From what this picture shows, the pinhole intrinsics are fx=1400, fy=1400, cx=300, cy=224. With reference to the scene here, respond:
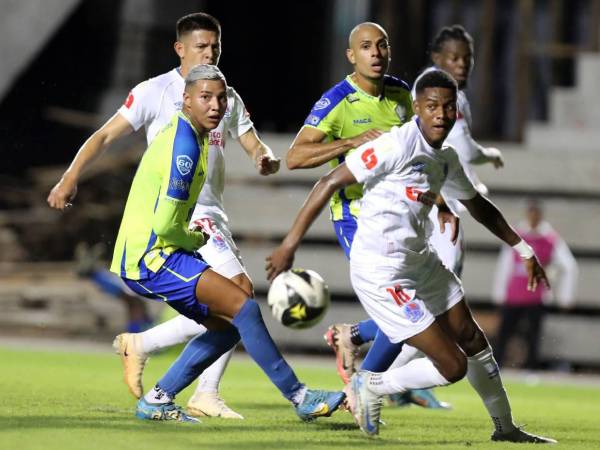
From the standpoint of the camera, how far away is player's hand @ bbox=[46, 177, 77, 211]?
6992mm

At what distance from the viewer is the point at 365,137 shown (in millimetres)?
7234

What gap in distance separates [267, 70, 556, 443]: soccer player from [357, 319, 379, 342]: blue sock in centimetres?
143

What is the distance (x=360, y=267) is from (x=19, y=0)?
1109 cm

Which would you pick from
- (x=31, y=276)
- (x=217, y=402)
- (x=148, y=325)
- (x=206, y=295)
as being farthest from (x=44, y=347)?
(x=206, y=295)

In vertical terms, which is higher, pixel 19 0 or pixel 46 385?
pixel 19 0

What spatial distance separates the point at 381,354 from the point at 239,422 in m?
0.85

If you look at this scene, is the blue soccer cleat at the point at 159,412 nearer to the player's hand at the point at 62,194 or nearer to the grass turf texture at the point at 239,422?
the grass turf texture at the point at 239,422

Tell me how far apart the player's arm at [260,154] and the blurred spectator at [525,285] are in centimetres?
741

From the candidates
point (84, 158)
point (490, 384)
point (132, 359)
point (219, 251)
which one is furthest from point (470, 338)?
point (84, 158)

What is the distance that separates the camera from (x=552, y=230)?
50.9 ft

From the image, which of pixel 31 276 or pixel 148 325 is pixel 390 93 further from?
pixel 31 276

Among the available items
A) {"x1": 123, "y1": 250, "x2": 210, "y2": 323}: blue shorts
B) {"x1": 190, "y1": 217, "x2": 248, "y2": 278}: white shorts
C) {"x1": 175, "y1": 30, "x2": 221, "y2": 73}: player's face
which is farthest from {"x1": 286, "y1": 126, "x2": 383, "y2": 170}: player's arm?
{"x1": 123, "y1": 250, "x2": 210, "y2": 323}: blue shorts

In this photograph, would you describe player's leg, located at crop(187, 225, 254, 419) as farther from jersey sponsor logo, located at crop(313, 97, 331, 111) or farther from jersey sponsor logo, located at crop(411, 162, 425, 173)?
jersey sponsor logo, located at crop(411, 162, 425, 173)

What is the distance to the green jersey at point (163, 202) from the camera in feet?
21.2
